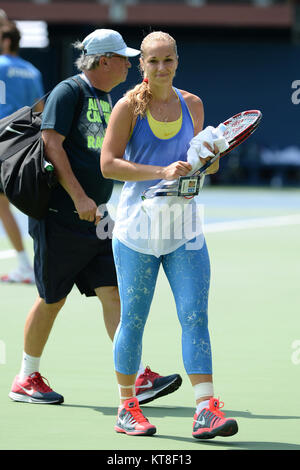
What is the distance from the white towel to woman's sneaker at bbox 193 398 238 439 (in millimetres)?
Answer: 808

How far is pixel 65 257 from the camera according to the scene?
251 inches

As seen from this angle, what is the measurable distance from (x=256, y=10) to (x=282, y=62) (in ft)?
5.75

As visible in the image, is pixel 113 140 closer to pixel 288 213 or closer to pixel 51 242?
pixel 51 242

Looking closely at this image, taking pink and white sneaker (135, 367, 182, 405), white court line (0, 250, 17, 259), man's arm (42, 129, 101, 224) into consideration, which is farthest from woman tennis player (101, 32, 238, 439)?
white court line (0, 250, 17, 259)

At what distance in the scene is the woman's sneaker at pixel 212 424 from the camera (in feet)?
17.2

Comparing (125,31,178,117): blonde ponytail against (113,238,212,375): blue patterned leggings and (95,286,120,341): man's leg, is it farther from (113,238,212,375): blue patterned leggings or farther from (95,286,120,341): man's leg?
(95,286,120,341): man's leg

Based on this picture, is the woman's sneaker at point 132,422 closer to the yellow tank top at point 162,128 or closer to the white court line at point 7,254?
the yellow tank top at point 162,128

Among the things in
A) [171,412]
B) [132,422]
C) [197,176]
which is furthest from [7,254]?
[197,176]

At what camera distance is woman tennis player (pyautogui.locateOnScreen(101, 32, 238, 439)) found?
539cm

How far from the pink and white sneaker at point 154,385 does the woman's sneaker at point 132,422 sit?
736mm

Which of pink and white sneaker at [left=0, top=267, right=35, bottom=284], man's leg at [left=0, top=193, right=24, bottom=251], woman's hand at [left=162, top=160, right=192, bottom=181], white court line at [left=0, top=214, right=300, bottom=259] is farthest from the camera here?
white court line at [left=0, top=214, right=300, bottom=259]

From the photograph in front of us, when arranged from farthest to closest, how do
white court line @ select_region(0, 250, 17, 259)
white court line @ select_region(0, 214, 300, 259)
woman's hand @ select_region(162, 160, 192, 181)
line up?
white court line @ select_region(0, 214, 300, 259), white court line @ select_region(0, 250, 17, 259), woman's hand @ select_region(162, 160, 192, 181)
